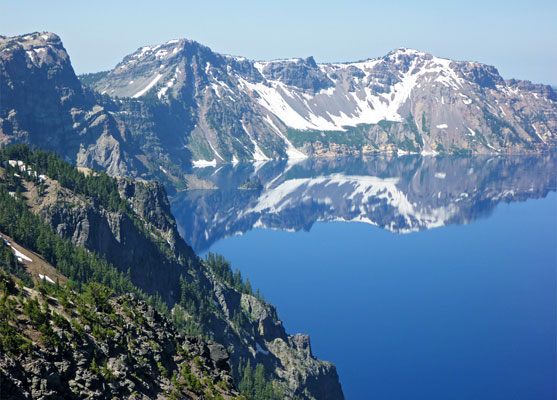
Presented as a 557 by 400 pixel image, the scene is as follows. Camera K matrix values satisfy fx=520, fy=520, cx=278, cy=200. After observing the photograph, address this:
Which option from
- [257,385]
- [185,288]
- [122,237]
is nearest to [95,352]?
[257,385]

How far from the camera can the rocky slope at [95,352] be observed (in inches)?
1417

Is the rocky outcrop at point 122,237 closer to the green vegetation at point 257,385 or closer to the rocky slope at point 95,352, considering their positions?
the green vegetation at point 257,385

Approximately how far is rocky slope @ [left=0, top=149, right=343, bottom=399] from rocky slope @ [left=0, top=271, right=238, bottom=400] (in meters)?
48.5

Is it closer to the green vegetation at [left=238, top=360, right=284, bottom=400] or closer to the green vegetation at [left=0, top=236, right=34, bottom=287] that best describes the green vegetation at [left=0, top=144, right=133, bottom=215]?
the green vegetation at [left=0, top=236, right=34, bottom=287]

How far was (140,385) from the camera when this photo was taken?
44188 millimetres

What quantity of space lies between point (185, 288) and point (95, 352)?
81556 mm

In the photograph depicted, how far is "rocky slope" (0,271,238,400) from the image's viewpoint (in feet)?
118

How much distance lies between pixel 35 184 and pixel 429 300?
411 feet

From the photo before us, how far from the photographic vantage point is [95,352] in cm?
4300

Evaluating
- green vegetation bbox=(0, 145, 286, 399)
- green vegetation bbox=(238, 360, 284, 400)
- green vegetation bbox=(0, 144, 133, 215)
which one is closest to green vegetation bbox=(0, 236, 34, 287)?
green vegetation bbox=(0, 145, 286, 399)

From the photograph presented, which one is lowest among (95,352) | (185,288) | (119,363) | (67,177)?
(185,288)

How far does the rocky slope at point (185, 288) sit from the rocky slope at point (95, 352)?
159 feet

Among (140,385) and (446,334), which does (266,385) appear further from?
(446,334)

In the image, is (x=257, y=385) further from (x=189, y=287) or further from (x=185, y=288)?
(x=189, y=287)
